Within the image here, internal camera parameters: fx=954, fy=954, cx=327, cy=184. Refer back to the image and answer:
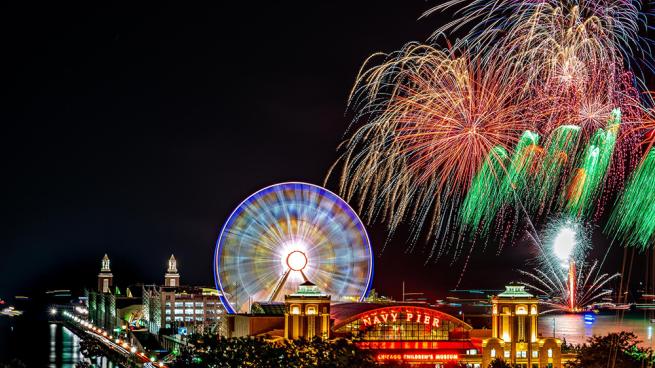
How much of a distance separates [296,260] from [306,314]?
5.75m

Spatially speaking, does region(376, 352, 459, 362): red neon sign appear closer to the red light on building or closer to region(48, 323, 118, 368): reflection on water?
the red light on building

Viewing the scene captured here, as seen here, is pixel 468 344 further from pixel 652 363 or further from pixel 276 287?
pixel 652 363

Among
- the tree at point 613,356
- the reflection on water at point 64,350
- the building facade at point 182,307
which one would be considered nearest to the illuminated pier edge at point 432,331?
the tree at point 613,356

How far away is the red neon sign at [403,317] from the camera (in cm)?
7106

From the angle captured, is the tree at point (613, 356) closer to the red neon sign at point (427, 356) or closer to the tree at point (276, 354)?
the tree at point (276, 354)

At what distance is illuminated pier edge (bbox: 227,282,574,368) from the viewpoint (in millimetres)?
69750

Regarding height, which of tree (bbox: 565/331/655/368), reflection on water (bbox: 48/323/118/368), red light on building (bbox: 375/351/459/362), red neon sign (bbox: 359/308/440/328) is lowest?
reflection on water (bbox: 48/323/118/368)

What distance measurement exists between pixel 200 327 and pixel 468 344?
65.2 metres

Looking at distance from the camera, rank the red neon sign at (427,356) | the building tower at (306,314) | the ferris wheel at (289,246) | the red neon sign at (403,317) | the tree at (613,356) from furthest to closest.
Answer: the ferris wheel at (289,246)
the red neon sign at (403,317)
the building tower at (306,314)
the red neon sign at (427,356)
the tree at (613,356)

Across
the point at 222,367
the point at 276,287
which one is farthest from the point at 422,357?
the point at 222,367

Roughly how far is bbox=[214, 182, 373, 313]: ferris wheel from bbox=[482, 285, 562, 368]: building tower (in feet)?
36.7

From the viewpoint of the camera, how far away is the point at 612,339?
5553 centimetres

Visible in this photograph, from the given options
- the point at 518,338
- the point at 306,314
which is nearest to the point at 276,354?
the point at 306,314

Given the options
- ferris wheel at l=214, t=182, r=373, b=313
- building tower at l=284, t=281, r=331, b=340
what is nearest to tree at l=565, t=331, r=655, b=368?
building tower at l=284, t=281, r=331, b=340
